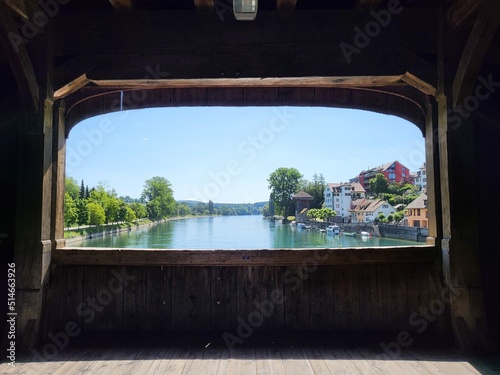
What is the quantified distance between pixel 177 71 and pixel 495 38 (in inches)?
93.1

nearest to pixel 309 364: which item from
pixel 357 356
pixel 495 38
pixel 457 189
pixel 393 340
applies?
pixel 357 356

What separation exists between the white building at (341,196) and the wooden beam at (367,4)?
14.2ft

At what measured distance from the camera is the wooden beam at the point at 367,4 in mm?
2314

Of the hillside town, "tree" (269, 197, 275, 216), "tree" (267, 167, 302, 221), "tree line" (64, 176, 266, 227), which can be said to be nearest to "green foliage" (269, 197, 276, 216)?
"tree" (269, 197, 275, 216)

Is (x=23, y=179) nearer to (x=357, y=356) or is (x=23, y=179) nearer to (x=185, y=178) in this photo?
(x=357, y=356)

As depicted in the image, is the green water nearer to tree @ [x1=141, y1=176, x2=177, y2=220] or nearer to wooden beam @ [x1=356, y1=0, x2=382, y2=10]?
tree @ [x1=141, y1=176, x2=177, y2=220]

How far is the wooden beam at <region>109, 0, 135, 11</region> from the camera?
2285 millimetres

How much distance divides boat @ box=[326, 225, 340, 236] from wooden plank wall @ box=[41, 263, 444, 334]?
481cm

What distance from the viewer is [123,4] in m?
2.33

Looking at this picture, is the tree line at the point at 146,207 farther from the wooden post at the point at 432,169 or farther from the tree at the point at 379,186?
the wooden post at the point at 432,169

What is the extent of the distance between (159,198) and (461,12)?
8.26 m

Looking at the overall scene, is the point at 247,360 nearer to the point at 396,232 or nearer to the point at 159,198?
the point at 396,232

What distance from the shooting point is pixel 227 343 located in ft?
8.07

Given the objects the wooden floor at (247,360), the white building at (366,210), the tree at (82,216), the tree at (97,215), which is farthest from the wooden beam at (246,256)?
the tree at (97,215)
